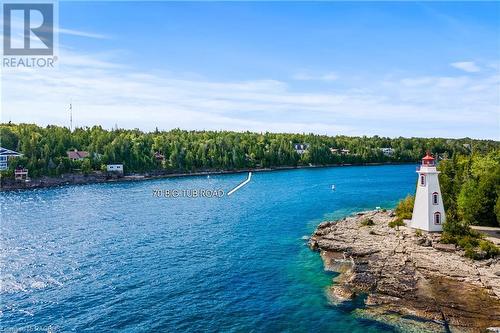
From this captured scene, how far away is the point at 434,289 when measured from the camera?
35.2m

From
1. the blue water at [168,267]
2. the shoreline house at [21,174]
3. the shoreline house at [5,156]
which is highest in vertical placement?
the shoreline house at [5,156]

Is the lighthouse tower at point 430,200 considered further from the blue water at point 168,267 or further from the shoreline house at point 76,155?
the shoreline house at point 76,155

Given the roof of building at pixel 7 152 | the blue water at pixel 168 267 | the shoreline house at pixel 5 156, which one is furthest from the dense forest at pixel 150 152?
the blue water at pixel 168 267

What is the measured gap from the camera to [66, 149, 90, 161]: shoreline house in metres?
138

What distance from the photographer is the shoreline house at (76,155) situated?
13800 cm

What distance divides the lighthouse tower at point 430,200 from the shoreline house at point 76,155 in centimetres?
11648

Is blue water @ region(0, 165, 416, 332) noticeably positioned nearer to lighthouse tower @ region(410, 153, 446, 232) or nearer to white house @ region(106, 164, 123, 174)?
lighthouse tower @ region(410, 153, 446, 232)

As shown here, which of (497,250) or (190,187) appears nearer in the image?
(497,250)

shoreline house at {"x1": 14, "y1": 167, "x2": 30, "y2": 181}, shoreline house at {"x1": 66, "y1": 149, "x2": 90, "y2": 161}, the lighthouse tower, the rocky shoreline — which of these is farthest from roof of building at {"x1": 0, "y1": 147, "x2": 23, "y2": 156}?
the lighthouse tower

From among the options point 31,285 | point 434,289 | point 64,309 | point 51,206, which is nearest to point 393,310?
point 434,289

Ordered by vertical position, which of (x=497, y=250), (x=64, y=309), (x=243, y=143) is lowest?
(x=64, y=309)

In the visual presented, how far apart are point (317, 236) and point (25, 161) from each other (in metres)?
101

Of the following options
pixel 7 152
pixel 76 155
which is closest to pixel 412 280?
pixel 7 152

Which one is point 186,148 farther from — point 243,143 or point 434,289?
point 434,289
